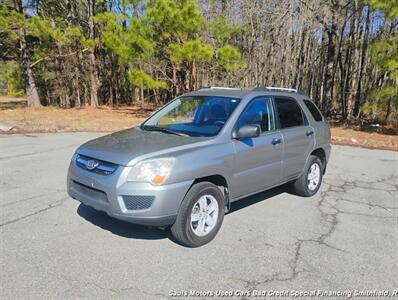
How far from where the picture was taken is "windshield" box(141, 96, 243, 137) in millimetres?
4480

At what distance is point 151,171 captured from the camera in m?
3.60

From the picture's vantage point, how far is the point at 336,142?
12.1 metres

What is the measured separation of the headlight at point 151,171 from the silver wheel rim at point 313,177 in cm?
310

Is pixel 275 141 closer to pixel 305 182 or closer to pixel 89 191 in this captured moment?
pixel 305 182

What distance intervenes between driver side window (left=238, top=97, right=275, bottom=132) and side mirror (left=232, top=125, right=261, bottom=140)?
210mm

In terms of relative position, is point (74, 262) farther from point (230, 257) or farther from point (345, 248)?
point (345, 248)

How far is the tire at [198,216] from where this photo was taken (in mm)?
3775

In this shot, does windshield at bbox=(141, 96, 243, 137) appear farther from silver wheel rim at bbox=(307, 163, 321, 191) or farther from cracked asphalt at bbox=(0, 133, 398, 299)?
silver wheel rim at bbox=(307, 163, 321, 191)

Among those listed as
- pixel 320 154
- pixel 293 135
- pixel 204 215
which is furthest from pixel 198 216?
pixel 320 154

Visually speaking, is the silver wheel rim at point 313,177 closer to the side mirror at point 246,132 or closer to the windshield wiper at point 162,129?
the side mirror at point 246,132

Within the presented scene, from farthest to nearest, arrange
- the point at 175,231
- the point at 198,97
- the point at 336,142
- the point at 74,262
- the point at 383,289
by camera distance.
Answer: the point at 336,142 < the point at 198,97 < the point at 175,231 < the point at 74,262 < the point at 383,289

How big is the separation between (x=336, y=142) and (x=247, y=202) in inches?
308

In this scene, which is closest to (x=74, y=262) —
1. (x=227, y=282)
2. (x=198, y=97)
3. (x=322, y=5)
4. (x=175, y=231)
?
(x=175, y=231)

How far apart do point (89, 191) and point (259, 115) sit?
246 centimetres
